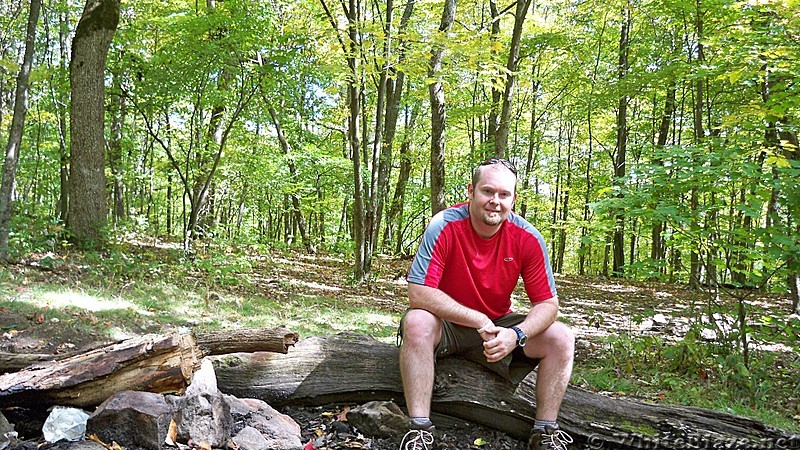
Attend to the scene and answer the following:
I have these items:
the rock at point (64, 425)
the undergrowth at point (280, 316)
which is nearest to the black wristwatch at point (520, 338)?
the undergrowth at point (280, 316)

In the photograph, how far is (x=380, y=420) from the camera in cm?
309

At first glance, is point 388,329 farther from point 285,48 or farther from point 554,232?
point 554,232

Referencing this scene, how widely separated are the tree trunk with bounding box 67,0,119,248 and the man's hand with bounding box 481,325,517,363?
814cm

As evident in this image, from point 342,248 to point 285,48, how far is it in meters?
7.45

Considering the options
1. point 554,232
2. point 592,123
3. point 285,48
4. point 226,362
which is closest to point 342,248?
point 285,48

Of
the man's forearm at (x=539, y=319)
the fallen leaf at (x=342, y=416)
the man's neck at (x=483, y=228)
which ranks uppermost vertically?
the man's neck at (x=483, y=228)

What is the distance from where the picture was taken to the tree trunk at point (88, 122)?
29.0ft

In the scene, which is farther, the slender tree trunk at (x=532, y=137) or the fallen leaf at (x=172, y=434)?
the slender tree trunk at (x=532, y=137)

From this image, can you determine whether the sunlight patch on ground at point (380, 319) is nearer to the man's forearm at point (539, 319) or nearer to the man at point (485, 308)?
the man at point (485, 308)

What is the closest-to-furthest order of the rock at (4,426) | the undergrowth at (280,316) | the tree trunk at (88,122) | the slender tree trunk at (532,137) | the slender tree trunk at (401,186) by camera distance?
1. the rock at (4,426)
2. the undergrowth at (280,316)
3. the tree trunk at (88,122)
4. the slender tree trunk at (401,186)
5. the slender tree trunk at (532,137)

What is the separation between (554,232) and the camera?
22.8 m

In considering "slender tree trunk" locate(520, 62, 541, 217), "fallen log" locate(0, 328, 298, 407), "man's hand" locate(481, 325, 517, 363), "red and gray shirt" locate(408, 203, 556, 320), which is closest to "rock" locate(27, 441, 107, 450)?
"fallen log" locate(0, 328, 298, 407)

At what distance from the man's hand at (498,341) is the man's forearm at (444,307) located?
83mm

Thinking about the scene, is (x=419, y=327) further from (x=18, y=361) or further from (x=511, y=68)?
(x=511, y=68)
